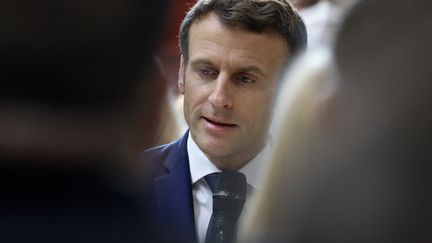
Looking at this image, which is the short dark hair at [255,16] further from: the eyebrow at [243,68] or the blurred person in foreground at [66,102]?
the blurred person in foreground at [66,102]

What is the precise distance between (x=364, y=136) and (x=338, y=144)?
0.06ft

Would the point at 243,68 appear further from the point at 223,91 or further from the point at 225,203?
the point at 225,203

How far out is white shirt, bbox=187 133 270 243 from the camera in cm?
69

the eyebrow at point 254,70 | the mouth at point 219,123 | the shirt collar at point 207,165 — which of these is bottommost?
the shirt collar at point 207,165

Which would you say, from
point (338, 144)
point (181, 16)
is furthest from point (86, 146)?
point (181, 16)

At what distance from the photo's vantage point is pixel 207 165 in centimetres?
73

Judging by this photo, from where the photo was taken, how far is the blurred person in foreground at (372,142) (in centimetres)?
41

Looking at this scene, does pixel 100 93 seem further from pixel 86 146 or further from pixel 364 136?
pixel 364 136

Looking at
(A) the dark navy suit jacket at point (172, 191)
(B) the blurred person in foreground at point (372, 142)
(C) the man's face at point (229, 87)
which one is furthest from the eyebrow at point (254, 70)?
(B) the blurred person in foreground at point (372, 142)

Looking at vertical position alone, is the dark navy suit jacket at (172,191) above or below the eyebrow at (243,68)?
below

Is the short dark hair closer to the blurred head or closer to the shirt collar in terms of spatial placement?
the blurred head

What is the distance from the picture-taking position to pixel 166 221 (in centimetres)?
64

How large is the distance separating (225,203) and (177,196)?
0.17ft

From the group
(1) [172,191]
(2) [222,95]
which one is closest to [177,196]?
(1) [172,191]
